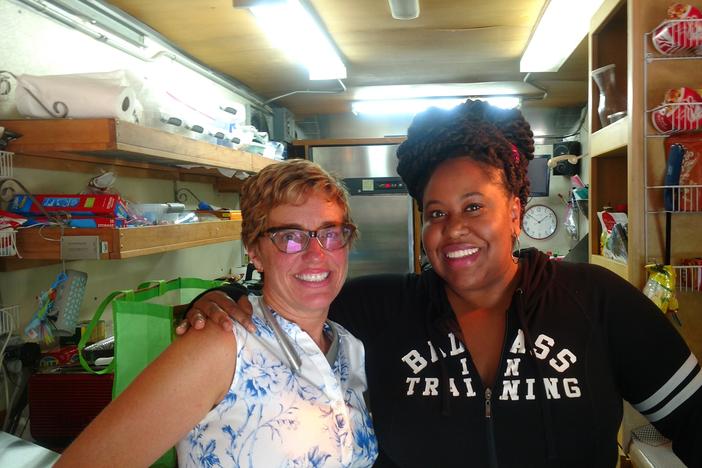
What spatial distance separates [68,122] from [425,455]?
1.49 metres

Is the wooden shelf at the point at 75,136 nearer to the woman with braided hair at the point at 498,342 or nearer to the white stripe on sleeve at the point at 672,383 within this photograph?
the woman with braided hair at the point at 498,342

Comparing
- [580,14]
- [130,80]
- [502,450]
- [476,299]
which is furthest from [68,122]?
[580,14]

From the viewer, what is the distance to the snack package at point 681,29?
67.9 inches

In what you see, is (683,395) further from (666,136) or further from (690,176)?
(666,136)

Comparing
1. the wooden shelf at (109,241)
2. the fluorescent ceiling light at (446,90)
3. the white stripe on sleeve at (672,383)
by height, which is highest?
the fluorescent ceiling light at (446,90)

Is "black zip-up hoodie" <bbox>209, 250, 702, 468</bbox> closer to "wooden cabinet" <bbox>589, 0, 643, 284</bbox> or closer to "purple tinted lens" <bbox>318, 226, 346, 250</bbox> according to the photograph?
"purple tinted lens" <bbox>318, 226, 346, 250</bbox>

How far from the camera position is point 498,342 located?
131 centimetres

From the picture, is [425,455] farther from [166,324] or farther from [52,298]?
[52,298]

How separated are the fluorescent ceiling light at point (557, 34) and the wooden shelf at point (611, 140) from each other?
59 cm

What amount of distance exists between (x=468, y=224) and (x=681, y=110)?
104 cm

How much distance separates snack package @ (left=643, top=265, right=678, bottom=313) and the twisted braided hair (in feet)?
2.35

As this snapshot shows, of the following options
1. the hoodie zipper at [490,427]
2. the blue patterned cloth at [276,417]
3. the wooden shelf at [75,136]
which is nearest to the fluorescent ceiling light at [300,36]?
the wooden shelf at [75,136]

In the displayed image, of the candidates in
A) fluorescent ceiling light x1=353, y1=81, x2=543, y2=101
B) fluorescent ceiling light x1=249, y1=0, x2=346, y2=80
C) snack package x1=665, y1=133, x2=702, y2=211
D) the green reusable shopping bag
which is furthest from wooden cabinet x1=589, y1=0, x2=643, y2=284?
the green reusable shopping bag

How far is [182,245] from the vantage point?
2199 mm
